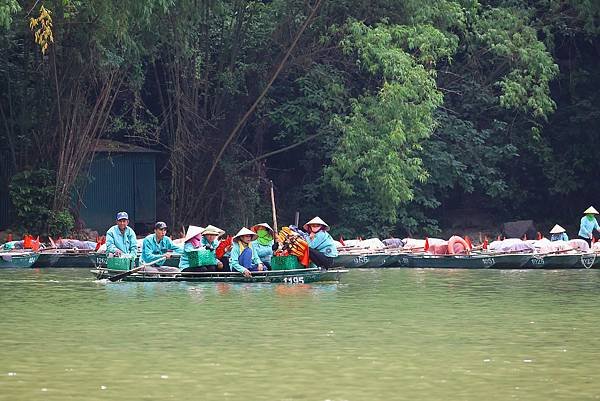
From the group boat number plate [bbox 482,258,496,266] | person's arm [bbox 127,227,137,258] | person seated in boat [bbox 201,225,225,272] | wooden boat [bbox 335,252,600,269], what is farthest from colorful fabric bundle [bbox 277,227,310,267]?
boat number plate [bbox 482,258,496,266]

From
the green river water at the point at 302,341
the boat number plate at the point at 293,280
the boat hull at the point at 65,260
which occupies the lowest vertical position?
the green river water at the point at 302,341

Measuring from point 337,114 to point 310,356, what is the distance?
19.7m

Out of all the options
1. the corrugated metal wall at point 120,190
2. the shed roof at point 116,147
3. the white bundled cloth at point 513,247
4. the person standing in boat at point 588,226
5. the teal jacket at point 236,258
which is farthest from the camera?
the corrugated metal wall at point 120,190

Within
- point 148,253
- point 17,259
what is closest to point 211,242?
point 148,253

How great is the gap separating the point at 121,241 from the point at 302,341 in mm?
9518

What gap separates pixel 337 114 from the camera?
33062mm

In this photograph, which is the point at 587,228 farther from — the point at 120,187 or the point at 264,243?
the point at 120,187

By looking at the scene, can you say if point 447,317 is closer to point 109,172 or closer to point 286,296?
point 286,296

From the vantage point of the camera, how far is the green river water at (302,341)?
11828 millimetres

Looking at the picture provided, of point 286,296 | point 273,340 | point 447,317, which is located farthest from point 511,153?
point 273,340

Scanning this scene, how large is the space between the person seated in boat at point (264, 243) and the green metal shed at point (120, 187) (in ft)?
31.6

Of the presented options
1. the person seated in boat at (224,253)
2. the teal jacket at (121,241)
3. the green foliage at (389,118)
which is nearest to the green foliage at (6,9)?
the teal jacket at (121,241)

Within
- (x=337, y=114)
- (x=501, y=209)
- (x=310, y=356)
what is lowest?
(x=310, y=356)

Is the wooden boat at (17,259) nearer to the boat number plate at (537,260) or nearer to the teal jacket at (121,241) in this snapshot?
the teal jacket at (121,241)
